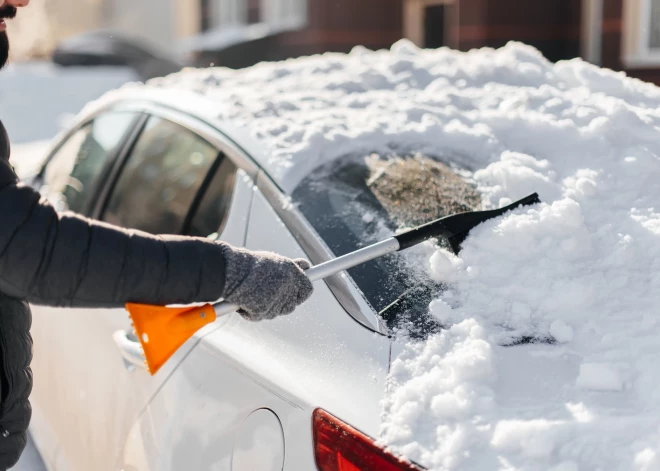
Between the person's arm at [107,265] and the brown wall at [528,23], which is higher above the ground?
the person's arm at [107,265]

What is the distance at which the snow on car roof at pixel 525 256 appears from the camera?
1353mm

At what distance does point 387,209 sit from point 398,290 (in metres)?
0.32

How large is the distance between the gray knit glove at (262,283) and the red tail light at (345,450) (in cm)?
24

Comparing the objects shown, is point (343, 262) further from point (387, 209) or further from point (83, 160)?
point (83, 160)

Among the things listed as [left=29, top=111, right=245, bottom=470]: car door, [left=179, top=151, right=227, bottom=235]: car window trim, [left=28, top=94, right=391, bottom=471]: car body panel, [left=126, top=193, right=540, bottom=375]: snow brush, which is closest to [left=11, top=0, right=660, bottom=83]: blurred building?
[left=29, top=111, right=245, bottom=470]: car door

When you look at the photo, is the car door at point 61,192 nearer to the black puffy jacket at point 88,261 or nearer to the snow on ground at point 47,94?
the black puffy jacket at point 88,261

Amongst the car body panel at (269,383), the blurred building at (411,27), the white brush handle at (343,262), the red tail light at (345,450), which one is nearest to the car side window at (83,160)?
the car body panel at (269,383)

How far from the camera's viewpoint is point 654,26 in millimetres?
8641

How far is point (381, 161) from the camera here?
2168mm

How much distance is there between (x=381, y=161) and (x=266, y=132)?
0.37m

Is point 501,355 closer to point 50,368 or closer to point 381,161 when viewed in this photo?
point 381,161

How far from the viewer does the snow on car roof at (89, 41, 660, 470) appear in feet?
4.44

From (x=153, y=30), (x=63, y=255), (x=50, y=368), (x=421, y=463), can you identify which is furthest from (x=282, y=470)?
(x=153, y=30)

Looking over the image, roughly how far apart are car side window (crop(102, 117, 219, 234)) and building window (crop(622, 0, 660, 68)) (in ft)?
23.4
